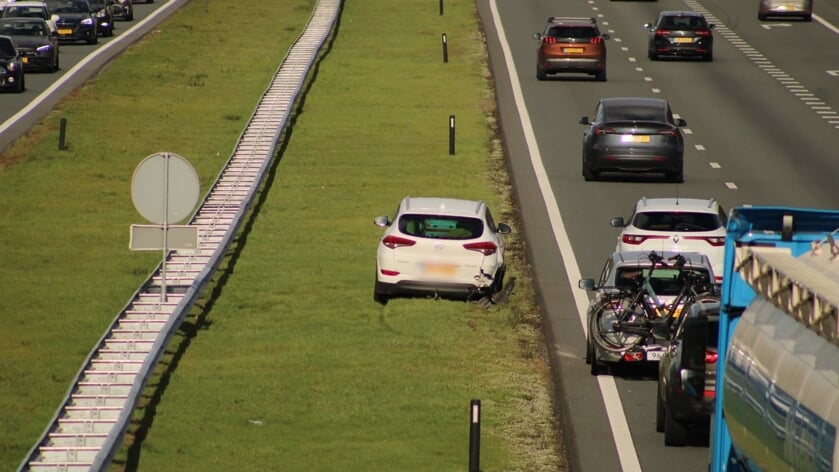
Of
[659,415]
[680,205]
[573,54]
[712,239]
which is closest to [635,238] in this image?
[680,205]

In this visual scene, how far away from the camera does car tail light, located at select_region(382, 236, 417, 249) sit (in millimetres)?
22656

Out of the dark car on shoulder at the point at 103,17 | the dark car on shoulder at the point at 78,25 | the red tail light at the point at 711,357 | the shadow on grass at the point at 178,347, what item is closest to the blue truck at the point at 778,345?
the red tail light at the point at 711,357

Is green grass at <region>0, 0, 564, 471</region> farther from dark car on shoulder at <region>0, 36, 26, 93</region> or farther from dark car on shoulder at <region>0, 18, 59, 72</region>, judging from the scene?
dark car on shoulder at <region>0, 18, 59, 72</region>

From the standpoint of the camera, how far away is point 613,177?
35219 millimetres

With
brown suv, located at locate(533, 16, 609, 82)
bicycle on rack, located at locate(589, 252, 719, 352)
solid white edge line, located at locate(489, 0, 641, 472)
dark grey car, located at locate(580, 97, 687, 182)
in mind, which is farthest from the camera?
brown suv, located at locate(533, 16, 609, 82)

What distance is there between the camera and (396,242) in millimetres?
22719

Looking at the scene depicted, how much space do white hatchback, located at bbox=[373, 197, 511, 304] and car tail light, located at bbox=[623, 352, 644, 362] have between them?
4544 mm

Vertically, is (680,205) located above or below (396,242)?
above

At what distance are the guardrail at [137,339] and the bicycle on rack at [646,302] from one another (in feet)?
15.3

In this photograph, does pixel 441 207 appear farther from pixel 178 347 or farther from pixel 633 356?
pixel 633 356

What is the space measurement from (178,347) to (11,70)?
91.6ft

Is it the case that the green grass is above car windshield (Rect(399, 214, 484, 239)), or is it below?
below

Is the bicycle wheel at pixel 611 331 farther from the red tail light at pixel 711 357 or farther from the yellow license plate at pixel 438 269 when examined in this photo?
the red tail light at pixel 711 357

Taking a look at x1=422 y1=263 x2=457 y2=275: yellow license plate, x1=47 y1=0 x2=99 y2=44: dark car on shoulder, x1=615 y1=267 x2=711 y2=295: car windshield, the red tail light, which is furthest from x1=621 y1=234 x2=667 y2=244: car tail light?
x1=47 y1=0 x2=99 y2=44: dark car on shoulder
